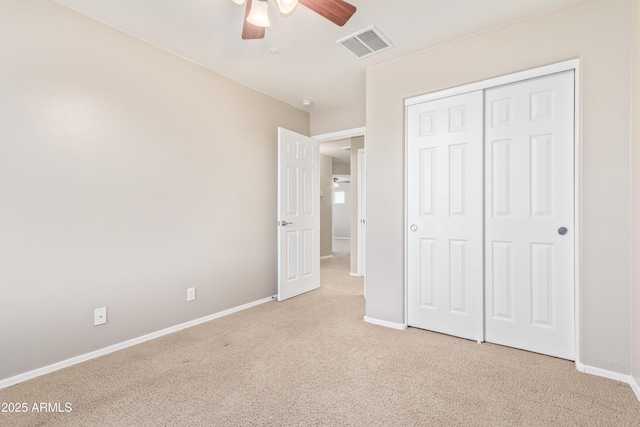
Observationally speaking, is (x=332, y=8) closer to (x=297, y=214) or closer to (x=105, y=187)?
(x=105, y=187)

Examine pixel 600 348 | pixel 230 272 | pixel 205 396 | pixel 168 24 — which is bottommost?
pixel 205 396

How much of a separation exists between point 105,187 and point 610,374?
12.3 feet

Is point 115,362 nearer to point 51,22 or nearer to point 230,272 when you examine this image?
point 230,272

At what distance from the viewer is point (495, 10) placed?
85.7 inches

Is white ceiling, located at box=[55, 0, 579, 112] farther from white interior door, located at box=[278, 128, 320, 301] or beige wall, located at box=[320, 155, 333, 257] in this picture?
beige wall, located at box=[320, 155, 333, 257]

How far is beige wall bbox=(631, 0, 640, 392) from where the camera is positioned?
1809 millimetres

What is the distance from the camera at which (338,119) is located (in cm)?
417

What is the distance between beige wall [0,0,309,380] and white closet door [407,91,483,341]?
188cm

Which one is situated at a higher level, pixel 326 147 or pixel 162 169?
pixel 326 147

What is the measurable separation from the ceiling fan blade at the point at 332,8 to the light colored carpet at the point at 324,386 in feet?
7.14

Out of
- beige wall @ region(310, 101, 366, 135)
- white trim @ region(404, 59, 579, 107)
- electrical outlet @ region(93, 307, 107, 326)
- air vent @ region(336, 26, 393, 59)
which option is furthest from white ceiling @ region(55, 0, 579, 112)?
electrical outlet @ region(93, 307, 107, 326)

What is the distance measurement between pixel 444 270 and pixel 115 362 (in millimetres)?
2676

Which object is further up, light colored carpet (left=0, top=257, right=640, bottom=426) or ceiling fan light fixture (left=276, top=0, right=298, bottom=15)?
ceiling fan light fixture (left=276, top=0, right=298, bottom=15)

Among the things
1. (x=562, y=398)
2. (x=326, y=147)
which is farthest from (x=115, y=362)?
(x=326, y=147)
